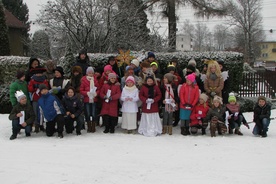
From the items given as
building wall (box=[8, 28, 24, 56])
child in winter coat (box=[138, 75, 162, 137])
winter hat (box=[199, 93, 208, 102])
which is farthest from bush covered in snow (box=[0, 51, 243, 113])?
building wall (box=[8, 28, 24, 56])

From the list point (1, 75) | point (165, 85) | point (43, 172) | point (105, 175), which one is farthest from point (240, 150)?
point (1, 75)

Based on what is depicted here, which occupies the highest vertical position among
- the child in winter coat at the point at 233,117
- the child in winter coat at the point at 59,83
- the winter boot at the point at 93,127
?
the child in winter coat at the point at 59,83

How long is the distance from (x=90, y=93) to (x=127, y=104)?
977 mm

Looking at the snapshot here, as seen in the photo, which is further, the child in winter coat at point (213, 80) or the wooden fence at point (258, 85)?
the wooden fence at point (258, 85)

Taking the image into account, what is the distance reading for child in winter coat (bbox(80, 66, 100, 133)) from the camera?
834 cm

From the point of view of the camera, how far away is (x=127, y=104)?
834 cm

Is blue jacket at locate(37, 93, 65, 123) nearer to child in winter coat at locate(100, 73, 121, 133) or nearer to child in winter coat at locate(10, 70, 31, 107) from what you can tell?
child in winter coat at locate(10, 70, 31, 107)

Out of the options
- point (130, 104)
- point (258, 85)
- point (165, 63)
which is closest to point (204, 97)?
point (130, 104)

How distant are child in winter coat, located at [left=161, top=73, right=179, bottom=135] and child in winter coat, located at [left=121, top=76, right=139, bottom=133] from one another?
715 millimetres

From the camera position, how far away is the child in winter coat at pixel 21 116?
7.81 metres

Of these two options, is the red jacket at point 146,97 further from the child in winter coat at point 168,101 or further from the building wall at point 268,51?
the building wall at point 268,51

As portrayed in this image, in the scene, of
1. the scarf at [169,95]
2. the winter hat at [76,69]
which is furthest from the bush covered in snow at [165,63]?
the scarf at [169,95]

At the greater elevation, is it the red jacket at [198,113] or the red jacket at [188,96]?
the red jacket at [188,96]

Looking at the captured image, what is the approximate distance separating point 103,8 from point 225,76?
7.81 metres
